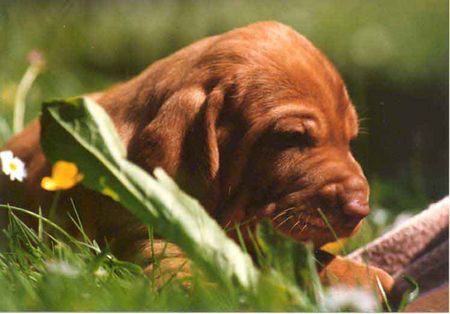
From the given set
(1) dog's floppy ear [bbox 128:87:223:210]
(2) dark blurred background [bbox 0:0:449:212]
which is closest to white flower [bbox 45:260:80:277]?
(1) dog's floppy ear [bbox 128:87:223:210]

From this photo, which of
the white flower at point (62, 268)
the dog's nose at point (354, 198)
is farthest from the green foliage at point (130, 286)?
the dog's nose at point (354, 198)

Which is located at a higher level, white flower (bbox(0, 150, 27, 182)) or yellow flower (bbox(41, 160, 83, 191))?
yellow flower (bbox(41, 160, 83, 191))

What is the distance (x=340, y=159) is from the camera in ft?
9.47

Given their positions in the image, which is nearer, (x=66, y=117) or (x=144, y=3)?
(x=66, y=117)

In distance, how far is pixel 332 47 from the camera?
10.2 feet

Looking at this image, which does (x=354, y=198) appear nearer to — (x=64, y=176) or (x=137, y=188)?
(x=137, y=188)

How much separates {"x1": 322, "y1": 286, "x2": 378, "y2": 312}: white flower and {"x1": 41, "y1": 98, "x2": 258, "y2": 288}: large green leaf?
0.25 m

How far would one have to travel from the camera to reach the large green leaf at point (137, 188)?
8.09 feet

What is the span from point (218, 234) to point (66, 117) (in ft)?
1.80

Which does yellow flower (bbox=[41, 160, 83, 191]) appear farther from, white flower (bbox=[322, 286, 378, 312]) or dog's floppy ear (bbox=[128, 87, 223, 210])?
white flower (bbox=[322, 286, 378, 312])

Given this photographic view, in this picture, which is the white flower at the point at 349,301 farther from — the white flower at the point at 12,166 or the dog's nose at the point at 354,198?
Result: the white flower at the point at 12,166

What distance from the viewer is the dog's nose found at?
2814 mm

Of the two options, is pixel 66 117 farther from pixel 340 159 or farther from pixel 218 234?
pixel 340 159

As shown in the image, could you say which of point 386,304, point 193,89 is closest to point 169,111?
point 193,89
